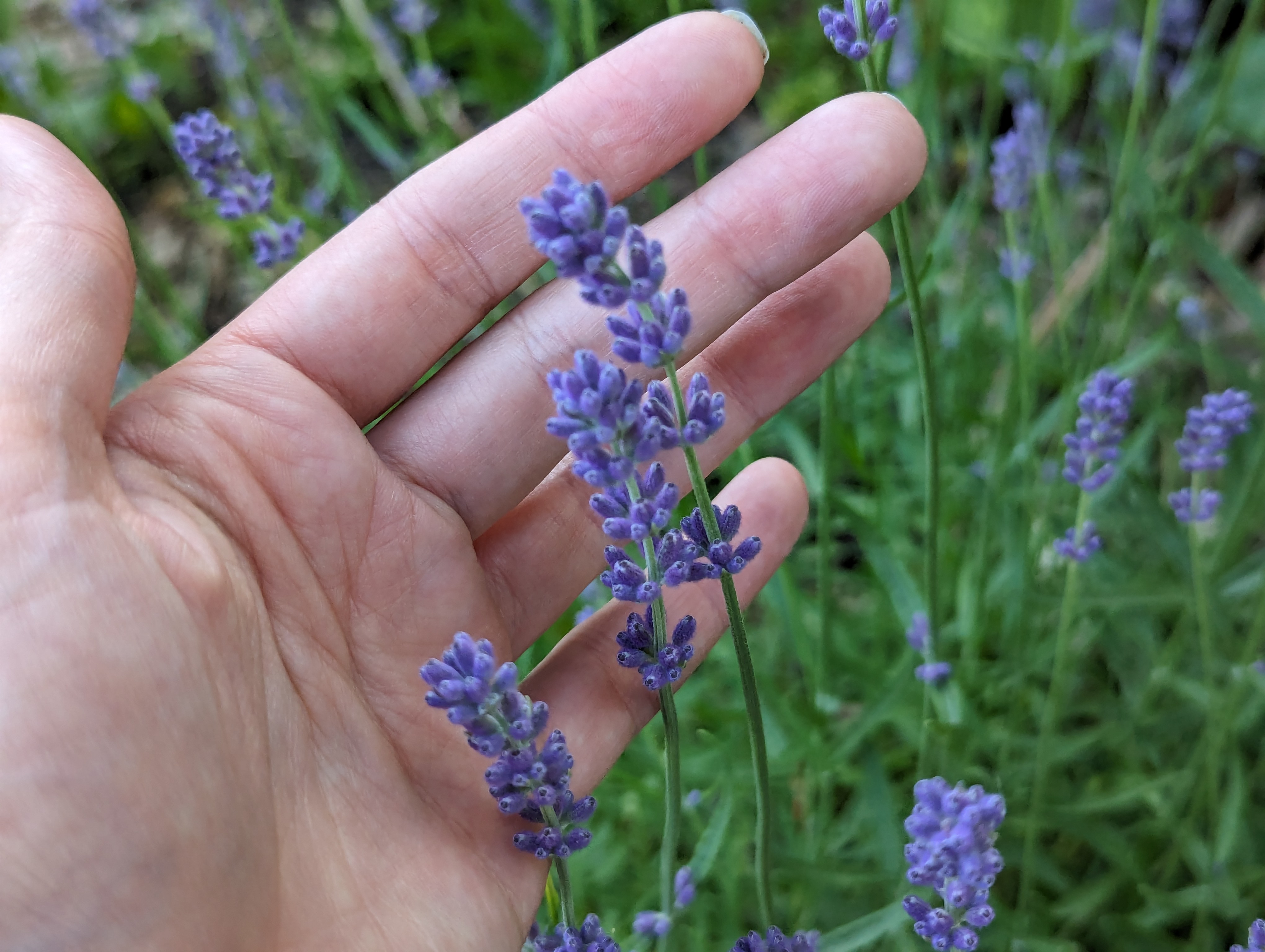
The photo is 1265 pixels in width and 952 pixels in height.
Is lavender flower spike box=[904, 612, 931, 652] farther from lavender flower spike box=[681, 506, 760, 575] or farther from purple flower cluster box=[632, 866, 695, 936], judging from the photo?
lavender flower spike box=[681, 506, 760, 575]

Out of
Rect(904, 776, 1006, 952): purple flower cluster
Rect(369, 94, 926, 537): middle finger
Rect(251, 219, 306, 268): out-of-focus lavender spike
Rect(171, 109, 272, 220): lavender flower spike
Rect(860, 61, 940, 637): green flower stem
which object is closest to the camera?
A: Rect(904, 776, 1006, 952): purple flower cluster

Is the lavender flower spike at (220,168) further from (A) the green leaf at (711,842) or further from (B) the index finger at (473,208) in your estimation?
(A) the green leaf at (711,842)

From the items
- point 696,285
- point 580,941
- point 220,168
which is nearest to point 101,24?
point 220,168

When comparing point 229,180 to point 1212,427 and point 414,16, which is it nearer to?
point 414,16

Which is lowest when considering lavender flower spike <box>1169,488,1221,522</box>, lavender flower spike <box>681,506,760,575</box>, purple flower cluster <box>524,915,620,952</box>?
lavender flower spike <box>1169,488,1221,522</box>

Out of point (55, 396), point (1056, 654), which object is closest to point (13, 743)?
point (55, 396)

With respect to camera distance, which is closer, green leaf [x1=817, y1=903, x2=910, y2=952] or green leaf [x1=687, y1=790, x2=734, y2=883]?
green leaf [x1=817, y1=903, x2=910, y2=952]

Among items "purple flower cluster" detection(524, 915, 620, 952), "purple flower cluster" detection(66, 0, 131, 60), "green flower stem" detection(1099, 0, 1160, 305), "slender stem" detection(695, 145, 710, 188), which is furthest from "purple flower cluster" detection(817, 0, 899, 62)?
"purple flower cluster" detection(66, 0, 131, 60)
